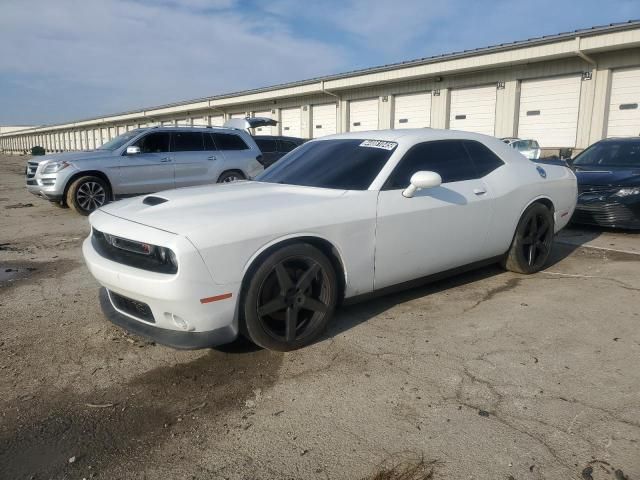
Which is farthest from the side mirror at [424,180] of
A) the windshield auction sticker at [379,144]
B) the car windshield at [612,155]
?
the car windshield at [612,155]

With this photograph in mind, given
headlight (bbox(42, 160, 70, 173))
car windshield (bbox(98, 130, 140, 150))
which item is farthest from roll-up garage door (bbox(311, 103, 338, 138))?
headlight (bbox(42, 160, 70, 173))

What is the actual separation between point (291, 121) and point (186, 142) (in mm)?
20453

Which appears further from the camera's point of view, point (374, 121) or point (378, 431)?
point (374, 121)

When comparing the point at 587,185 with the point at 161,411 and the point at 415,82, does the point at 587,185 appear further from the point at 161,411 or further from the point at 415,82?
the point at 415,82

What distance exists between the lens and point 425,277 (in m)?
4.01

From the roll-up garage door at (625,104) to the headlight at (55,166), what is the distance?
53.9 ft

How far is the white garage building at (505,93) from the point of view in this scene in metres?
15.9

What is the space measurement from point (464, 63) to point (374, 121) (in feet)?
19.2

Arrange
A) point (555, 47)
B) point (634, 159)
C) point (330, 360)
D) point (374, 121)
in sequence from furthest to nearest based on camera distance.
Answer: point (374, 121) → point (555, 47) → point (634, 159) → point (330, 360)

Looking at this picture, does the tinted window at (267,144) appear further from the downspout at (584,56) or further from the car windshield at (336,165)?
the downspout at (584,56)

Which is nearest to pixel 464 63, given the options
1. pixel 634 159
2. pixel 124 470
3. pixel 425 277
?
pixel 634 159

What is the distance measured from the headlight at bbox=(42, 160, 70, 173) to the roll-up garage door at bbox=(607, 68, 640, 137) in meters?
16.4

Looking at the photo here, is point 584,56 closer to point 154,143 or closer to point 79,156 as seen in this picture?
point 154,143

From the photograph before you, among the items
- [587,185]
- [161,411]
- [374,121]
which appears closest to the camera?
[161,411]
